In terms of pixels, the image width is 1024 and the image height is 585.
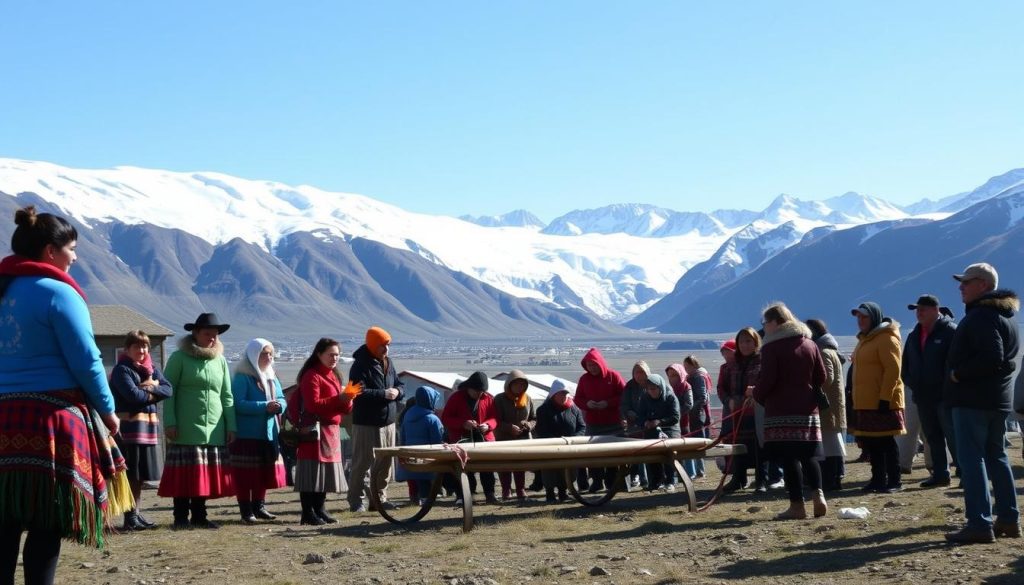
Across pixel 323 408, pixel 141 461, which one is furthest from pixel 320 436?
pixel 141 461

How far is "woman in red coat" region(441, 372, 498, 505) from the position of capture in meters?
13.4

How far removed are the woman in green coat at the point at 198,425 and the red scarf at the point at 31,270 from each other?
16.4ft

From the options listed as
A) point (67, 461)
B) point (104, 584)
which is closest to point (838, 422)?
point (104, 584)

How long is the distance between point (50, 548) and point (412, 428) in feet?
25.7

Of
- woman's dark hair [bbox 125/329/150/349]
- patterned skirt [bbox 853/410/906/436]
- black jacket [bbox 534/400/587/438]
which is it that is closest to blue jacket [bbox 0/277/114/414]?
woman's dark hair [bbox 125/329/150/349]

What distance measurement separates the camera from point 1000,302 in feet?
27.6

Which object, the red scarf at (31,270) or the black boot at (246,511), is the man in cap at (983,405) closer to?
the red scarf at (31,270)

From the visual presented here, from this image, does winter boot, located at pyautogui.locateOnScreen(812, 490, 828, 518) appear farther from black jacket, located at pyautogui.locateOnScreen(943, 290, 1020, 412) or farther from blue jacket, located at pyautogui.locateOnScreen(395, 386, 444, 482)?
blue jacket, located at pyautogui.locateOnScreen(395, 386, 444, 482)

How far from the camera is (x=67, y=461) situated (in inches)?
238

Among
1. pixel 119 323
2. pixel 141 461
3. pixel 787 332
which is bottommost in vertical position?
pixel 141 461

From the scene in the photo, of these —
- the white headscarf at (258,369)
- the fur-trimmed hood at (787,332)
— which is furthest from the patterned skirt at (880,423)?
the white headscarf at (258,369)

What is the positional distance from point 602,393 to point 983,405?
21.2 feet

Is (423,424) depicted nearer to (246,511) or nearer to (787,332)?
(246,511)

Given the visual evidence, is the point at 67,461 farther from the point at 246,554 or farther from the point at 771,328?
the point at 771,328
